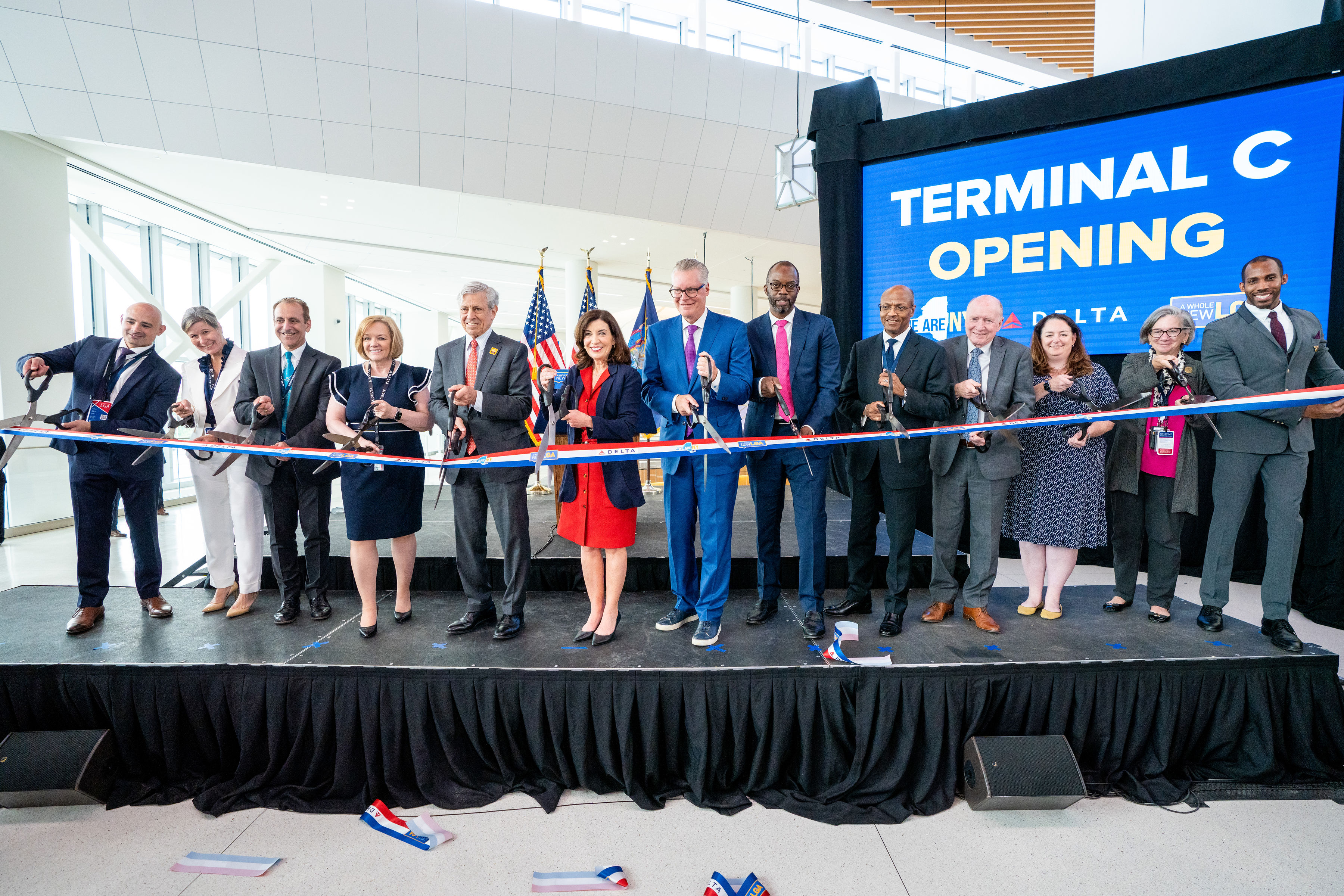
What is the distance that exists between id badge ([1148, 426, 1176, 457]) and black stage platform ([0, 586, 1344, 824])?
2.87 ft

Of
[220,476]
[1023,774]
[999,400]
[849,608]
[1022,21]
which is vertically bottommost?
[1023,774]

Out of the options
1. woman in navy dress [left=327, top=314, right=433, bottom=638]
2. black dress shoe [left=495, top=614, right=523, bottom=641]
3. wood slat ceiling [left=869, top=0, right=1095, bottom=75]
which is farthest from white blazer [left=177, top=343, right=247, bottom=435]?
wood slat ceiling [left=869, top=0, right=1095, bottom=75]

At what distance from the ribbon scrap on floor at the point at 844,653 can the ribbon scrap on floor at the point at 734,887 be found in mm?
849

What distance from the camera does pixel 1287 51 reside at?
3.57m

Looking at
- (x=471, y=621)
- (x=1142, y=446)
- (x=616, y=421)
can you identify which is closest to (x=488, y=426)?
(x=616, y=421)

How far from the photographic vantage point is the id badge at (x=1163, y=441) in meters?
2.75

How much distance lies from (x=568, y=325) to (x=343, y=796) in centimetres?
1002

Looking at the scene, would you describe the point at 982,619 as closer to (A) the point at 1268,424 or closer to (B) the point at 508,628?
(A) the point at 1268,424

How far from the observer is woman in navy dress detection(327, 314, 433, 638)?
104 inches

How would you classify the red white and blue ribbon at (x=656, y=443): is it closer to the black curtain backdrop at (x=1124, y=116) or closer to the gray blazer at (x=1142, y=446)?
the gray blazer at (x=1142, y=446)

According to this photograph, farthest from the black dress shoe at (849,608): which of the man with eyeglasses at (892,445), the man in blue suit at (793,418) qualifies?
the man in blue suit at (793,418)

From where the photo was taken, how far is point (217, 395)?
296cm

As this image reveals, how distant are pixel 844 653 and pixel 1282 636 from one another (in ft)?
5.94

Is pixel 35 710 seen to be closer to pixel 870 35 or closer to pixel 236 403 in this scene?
pixel 236 403
